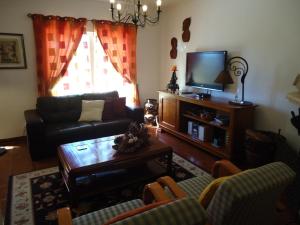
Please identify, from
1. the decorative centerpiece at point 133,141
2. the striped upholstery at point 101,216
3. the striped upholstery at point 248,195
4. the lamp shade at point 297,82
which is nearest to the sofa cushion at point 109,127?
the decorative centerpiece at point 133,141

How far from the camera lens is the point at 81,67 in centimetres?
437

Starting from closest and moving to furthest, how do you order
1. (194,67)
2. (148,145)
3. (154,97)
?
(148,145)
(194,67)
(154,97)

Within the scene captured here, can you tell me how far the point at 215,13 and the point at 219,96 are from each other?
1369 mm

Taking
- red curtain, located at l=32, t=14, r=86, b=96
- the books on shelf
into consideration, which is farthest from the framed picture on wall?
the books on shelf

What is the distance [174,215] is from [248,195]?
45 centimetres

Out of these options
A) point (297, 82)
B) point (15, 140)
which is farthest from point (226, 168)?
point (15, 140)

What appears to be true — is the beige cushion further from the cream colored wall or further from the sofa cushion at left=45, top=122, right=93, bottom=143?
the cream colored wall

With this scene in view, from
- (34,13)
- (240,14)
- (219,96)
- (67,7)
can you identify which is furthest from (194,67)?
(34,13)

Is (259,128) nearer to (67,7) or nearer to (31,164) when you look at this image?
(31,164)

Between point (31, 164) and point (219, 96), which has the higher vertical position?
point (219, 96)

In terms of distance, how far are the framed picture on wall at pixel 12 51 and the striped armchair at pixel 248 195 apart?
388cm

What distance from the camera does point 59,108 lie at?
12.5 ft

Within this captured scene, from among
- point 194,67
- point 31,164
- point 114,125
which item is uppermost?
point 194,67

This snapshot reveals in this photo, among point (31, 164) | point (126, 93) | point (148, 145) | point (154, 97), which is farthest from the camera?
point (154, 97)
